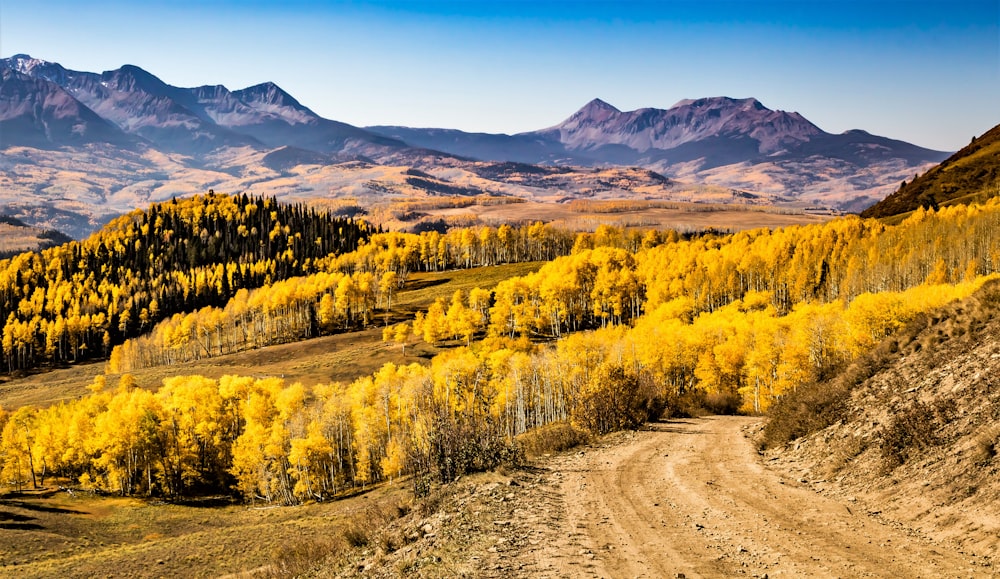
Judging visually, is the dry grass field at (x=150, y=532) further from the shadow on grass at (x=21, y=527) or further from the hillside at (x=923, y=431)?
the hillside at (x=923, y=431)

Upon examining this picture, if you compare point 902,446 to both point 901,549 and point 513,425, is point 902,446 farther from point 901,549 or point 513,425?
point 513,425

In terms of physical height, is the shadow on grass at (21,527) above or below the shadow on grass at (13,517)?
above

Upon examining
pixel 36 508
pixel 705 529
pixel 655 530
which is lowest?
pixel 36 508

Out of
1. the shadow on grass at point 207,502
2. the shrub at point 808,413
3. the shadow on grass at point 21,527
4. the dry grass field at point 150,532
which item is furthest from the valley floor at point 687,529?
the shadow on grass at point 207,502

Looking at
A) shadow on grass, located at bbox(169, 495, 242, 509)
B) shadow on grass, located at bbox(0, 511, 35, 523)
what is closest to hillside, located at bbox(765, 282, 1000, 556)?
shadow on grass, located at bbox(169, 495, 242, 509)

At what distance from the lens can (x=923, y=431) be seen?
67.9 feet

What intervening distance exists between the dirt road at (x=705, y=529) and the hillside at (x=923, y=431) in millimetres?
1078

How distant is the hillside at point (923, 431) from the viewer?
17156 mm

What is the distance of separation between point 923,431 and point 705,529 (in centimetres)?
850

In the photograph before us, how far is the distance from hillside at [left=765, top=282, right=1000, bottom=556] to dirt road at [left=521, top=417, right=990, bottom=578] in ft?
3.54

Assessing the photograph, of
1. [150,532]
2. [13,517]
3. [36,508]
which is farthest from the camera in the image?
[36,508]

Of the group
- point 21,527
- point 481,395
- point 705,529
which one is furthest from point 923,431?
point 21,527

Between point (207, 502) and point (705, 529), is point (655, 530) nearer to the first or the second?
point (705, 529)

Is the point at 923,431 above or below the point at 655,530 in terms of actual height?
above
